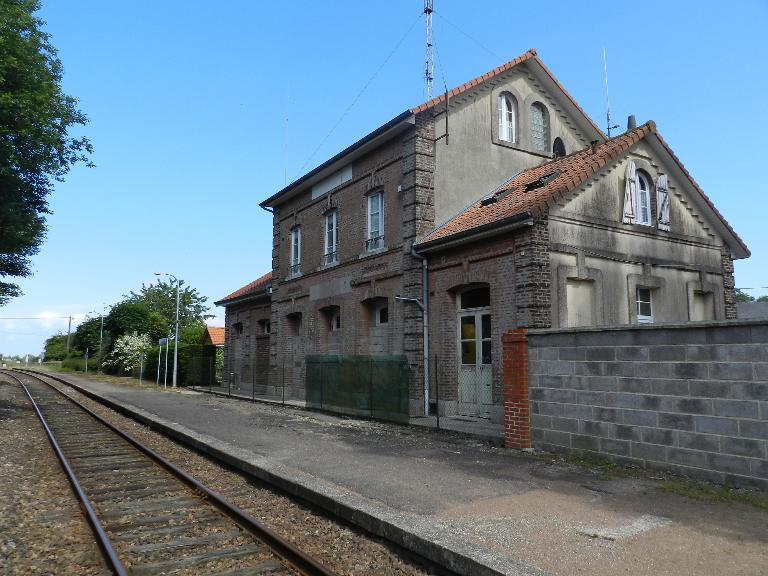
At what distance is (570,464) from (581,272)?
5.26m

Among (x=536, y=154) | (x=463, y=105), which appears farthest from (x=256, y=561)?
(x=536, y=154)

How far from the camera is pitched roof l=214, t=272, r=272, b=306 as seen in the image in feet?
79.4

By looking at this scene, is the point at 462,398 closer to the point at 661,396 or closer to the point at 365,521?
the point at 661,396

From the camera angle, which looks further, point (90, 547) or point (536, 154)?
point (536, 154)

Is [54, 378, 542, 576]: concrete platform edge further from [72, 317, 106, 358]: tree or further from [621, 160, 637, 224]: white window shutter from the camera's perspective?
[72, 317, 106, 358]: tree

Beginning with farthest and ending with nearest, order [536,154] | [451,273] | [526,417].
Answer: [536,154]
[451,273]
[526,417]

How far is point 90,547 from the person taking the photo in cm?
518

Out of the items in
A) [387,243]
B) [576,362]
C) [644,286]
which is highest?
[387,243]

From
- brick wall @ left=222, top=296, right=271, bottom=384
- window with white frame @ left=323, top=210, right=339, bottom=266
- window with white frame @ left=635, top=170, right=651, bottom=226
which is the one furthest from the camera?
brick wall @ left=222, top=296, right=271, bottom=384

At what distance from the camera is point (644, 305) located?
549 inches

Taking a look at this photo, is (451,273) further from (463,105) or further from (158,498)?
(158,498)

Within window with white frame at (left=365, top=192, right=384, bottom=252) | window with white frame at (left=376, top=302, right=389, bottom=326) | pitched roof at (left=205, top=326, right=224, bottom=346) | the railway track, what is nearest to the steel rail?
the railway track

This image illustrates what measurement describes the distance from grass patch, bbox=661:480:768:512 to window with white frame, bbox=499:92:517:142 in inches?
456

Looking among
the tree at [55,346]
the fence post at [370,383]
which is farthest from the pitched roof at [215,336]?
the tree at [55,346]
